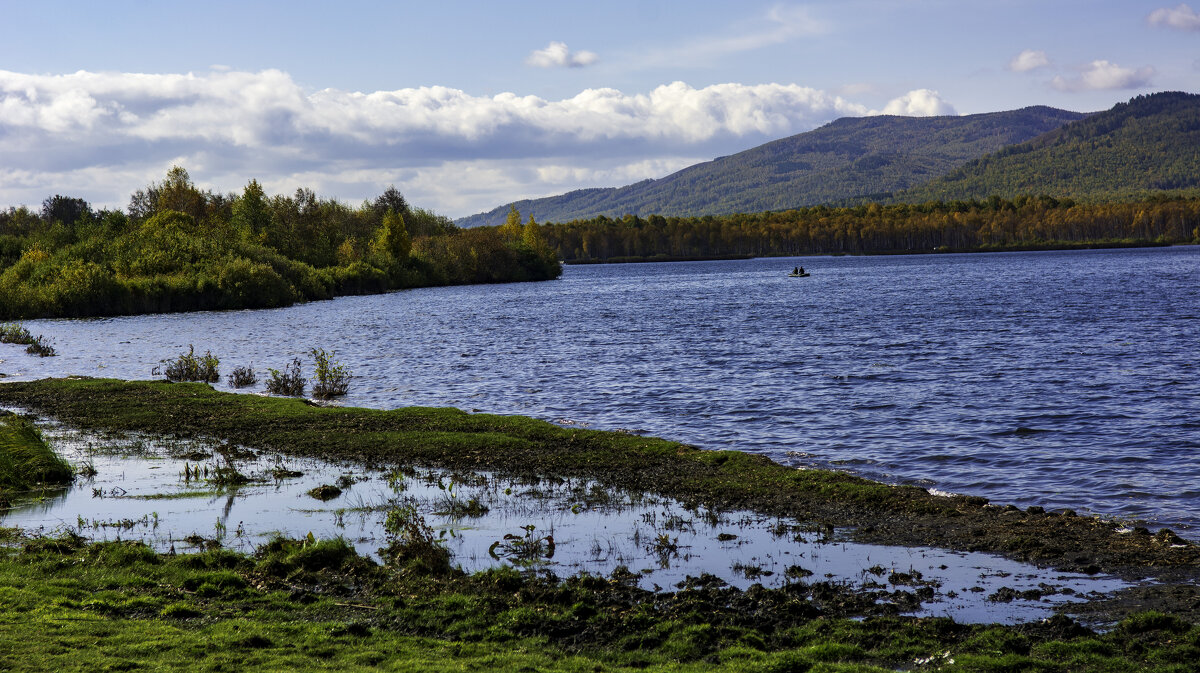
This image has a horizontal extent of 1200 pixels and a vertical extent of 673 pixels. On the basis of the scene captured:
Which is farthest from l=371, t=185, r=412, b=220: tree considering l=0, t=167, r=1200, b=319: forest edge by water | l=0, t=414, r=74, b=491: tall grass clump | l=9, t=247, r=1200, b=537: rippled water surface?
l=0, t=414, r=74, b=491: tall grass clump

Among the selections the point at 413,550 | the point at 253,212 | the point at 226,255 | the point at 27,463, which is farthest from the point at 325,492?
the point at 253,212

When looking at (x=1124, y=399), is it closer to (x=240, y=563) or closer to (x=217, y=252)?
(x=240, y=563)

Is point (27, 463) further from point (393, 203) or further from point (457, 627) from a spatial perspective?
point (393, 203)

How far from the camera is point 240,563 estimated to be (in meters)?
12.4

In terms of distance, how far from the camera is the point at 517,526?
1485 centimetres

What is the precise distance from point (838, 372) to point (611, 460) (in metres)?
18.6

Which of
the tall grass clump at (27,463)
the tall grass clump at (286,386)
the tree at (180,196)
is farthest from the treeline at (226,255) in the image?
the tall grass clump at (27,463)

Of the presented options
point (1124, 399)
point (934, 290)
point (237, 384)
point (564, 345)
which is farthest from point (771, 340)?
point (934, 290)

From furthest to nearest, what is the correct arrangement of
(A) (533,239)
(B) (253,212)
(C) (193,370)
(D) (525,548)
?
(A) (533,239), (B) (253,212), (C) (193,370), (D) (525,548)

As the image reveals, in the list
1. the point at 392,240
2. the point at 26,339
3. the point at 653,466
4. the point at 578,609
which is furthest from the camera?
the point at 392,240

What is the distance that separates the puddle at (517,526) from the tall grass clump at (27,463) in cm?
56

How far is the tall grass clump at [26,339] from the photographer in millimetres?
44219

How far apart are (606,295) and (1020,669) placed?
4027 inches

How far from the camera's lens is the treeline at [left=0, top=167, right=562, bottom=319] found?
76.4 metres
